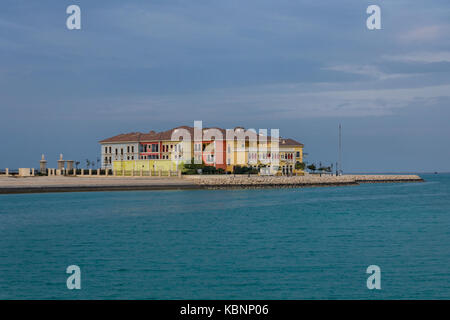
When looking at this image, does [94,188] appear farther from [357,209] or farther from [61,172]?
[357,209]

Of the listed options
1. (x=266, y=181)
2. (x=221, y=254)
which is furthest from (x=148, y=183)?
(x=221, y=254)

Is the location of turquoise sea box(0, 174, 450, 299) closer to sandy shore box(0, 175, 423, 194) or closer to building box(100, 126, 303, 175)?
sandy shore box(0, 175, 423, 194)

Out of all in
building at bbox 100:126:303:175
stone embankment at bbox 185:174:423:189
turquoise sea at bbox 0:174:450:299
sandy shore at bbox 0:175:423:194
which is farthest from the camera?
building at bbox 100:126:303:175

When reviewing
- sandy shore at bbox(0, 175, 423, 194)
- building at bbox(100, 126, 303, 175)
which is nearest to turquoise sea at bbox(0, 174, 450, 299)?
sandy shore at bbox(0, 175, 423, 194)

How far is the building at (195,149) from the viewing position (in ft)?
315

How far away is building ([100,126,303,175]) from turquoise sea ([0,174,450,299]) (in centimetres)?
5054

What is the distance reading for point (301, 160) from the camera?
114m

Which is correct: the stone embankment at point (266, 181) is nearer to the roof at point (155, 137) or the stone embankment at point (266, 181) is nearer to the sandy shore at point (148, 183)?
the sandy shore at point (148, 183)

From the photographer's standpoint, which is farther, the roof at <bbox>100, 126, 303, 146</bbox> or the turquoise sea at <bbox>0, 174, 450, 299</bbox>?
the roof at <bbox>100, 126, 303, 146</bbox>

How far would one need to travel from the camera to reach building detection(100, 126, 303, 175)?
315ft

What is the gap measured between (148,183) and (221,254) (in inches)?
1997

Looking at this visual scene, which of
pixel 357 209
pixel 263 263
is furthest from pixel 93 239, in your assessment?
pixel 357 209

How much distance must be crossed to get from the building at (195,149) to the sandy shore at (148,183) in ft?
34.3
